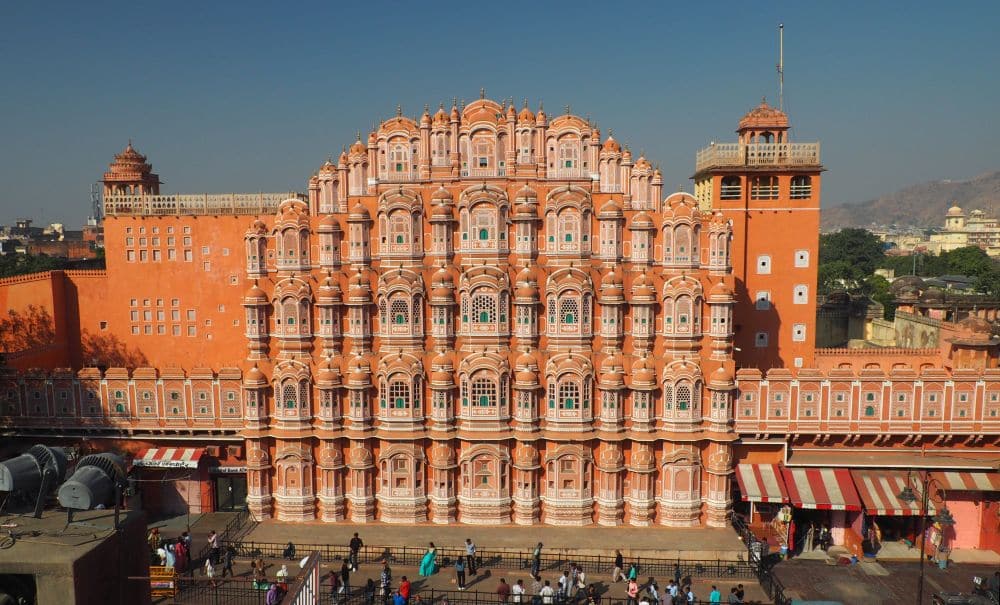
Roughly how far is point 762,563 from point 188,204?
35608mm

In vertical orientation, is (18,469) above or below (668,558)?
above

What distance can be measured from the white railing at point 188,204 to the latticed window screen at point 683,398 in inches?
979

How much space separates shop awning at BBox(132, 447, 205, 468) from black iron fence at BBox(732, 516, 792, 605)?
80.3 ft

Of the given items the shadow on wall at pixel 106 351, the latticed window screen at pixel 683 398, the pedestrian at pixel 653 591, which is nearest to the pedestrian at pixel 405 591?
the pedestrian at pixel 653 591

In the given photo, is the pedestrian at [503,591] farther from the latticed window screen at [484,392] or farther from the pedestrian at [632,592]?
the latticed window screen at [484,392]

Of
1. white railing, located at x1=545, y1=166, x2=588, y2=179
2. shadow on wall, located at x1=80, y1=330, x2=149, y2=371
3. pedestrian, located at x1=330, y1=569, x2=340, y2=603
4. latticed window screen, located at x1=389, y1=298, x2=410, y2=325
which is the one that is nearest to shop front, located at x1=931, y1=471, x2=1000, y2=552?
white railing, located at x1=545, y1=166, x2=588, y2=179

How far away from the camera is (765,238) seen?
128 feet

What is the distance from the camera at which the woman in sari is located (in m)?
28.8

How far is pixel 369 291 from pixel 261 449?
28.6 ft

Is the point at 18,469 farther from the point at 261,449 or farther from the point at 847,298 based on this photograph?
the point at 847,298

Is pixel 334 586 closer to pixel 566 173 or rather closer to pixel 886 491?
pixel 566 173

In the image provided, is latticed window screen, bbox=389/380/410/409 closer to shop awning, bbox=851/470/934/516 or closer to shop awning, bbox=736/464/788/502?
shop awning, bbox=736/464/788/502

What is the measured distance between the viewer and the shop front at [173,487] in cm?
3428

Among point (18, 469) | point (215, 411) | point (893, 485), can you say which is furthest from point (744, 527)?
point (18, 469)
